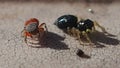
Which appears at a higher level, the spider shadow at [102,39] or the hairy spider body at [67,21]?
the hairy spider body at [67,21]

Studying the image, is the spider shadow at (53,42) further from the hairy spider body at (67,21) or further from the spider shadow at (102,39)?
the spider shadow at (102,39)

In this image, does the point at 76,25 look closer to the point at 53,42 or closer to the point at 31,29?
the point at 53,42

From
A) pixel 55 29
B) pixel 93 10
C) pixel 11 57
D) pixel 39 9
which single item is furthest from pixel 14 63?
pixel 93 10

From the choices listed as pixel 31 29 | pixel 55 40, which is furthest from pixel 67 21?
pixel 31 29

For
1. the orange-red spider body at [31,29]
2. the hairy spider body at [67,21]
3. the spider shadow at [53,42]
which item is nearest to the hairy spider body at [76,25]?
the hairy spider body at [67,21]

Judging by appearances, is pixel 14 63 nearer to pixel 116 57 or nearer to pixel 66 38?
pixel 66 38
